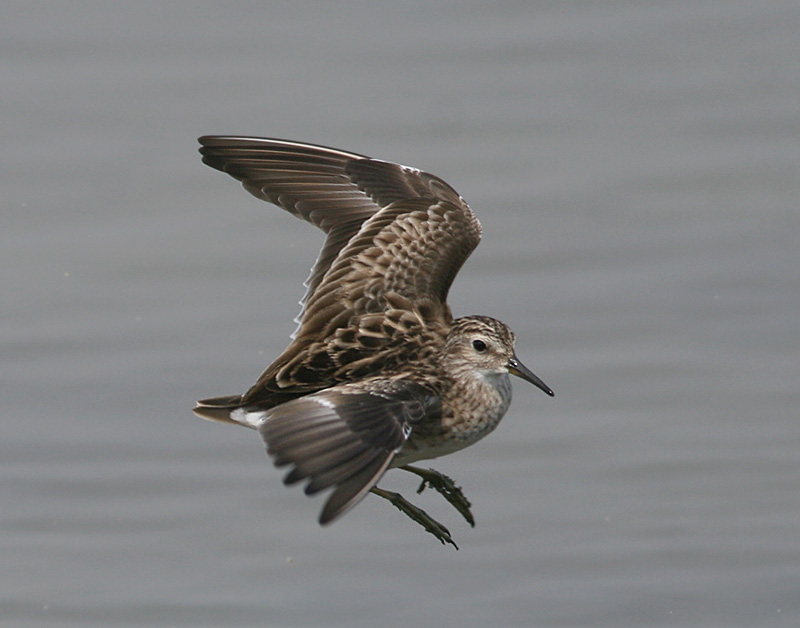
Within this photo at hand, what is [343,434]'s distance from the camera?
9461 millimetres

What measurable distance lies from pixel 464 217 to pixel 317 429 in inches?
110

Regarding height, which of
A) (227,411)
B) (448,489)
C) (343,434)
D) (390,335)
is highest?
(390,335)

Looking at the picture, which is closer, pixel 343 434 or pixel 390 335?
pixel 343 434

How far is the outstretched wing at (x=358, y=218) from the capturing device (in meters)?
11.5

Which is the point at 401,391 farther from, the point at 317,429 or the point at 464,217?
the point at 464,217

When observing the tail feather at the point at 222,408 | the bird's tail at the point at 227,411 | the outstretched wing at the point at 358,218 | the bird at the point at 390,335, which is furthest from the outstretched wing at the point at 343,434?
the outstretched wing at the point at 358,218

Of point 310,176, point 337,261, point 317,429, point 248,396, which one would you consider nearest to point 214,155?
point 310,176

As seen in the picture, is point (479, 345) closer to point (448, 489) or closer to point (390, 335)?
point (390, 335)

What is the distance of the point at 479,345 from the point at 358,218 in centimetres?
154

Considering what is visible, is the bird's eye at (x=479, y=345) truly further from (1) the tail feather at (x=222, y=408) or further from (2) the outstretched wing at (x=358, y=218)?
(1) the tail feather at (x=222, y=408)

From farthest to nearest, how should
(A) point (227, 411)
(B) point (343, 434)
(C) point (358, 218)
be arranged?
(C) point (358, 218)
(A) point (227, 411)
(B) point (343, 434)

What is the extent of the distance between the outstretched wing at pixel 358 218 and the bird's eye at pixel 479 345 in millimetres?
560

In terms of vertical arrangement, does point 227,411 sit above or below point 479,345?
below

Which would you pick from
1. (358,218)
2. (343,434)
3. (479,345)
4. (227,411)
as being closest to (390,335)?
(479,345)
